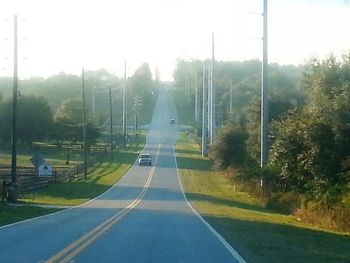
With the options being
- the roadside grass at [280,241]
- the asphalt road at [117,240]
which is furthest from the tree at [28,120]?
the asphalt road at [117,240]

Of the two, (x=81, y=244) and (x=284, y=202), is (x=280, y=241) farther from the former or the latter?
(x=284, y=202)

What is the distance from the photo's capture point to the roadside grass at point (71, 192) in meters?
36.3

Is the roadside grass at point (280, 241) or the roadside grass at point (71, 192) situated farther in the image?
the roadside grass at point (71, 192)

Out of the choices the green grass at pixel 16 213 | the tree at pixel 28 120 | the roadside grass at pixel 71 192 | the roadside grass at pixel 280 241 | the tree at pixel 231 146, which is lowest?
the roadside grass at pixel 71 192

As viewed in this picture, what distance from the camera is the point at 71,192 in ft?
201

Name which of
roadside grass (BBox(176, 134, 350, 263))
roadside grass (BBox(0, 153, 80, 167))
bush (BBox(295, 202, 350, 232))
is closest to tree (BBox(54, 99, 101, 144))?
roadside grass (BBox(0, 153, 80, 167))

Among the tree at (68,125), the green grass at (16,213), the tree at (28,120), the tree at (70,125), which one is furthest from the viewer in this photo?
the tree at (68,125)

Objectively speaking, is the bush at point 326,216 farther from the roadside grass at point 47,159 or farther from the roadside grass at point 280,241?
the roadside grass at point 47,159

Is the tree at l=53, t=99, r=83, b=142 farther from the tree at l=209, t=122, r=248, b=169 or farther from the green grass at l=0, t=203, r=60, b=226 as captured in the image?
the green grass at l=0, t=203, r=60, b=226

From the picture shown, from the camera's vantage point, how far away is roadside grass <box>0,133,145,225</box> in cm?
3634

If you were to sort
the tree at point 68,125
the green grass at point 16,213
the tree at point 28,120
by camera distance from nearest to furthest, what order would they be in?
the green grass at point 16,213, the tree at point 28,120, the tree at point 68,125

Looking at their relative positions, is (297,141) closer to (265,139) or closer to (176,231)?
(265,139)

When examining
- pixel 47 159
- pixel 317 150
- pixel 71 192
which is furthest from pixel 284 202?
pixel 47 159

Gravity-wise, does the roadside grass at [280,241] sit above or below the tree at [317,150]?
below
